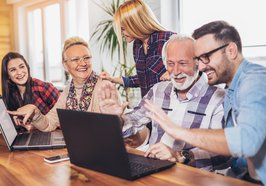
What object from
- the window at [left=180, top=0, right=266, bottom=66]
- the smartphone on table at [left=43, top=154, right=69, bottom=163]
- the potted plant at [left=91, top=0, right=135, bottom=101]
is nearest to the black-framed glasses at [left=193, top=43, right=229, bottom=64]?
the smartphone on table at [left=43, top=154, right=69, bottom=163]

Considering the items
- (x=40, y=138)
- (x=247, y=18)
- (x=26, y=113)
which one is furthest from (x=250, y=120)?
(x=247, y=18)

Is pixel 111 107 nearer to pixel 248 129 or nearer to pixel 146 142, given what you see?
pixel 146 142

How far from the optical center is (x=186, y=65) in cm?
187

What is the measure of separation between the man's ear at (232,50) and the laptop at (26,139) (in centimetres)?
89

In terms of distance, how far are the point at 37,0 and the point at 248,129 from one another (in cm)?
531

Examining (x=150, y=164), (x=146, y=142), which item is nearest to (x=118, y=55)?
(x=146, y=142)

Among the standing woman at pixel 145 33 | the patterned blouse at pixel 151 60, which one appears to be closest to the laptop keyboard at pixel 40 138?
the standing woman at pixel 145 33

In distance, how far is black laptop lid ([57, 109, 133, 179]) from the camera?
118 centimetres

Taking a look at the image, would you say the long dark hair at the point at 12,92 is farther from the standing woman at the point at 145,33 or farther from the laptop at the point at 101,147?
the laptop at the point at 101,147

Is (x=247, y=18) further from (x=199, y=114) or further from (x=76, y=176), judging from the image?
(x=76, y=176)

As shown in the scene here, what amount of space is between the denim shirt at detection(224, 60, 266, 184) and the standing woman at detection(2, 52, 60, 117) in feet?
5.80

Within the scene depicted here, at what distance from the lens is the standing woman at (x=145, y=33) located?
2395 millimetres

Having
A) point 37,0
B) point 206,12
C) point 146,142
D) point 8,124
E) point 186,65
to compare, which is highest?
point 37,0

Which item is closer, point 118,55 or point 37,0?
point 118,55
